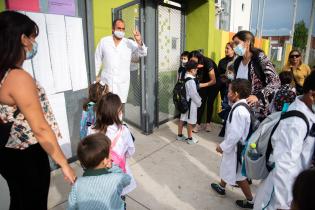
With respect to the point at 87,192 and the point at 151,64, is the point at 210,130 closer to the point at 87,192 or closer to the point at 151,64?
the point at 151,64

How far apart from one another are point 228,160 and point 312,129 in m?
1.22

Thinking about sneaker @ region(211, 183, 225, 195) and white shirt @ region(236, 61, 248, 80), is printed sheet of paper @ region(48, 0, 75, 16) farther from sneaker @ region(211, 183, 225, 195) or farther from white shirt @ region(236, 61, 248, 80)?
sneaker @ region(211, 183, 225, 195)

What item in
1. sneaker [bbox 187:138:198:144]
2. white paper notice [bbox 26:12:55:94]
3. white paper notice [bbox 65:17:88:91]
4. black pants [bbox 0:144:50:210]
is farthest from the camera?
sneaker [bbox 187:138:198:144]

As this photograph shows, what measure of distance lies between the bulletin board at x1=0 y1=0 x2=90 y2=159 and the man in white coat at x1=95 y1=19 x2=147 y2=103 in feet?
0.77

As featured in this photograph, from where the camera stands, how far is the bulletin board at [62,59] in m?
2.92

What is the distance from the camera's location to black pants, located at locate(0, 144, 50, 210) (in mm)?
1646

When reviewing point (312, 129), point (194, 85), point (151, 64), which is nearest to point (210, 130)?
point (194, 85)

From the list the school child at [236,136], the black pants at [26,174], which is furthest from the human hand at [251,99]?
the black pants at [26,174]

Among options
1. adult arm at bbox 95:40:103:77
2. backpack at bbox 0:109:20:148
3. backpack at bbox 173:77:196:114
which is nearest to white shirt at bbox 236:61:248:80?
backpack at bbox 173:77:196:114

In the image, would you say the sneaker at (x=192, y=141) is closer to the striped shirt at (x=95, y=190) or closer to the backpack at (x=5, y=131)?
the striped shirt at (x=95, y=190)

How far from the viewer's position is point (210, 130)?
203 inches

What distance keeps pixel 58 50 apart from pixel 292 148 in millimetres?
2858

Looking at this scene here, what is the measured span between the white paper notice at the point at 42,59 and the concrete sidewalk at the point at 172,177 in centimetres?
129

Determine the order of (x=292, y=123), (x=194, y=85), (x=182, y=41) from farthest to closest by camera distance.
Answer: (x=182, y=41)
(x=194, y=85)
(x=292, y=123)
